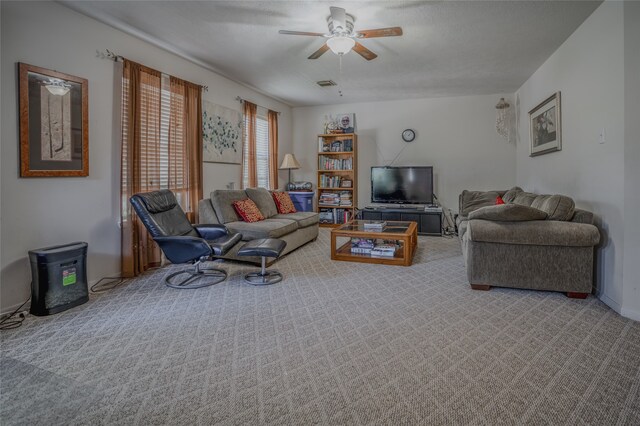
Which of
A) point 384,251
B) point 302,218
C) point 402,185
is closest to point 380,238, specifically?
point 384,251

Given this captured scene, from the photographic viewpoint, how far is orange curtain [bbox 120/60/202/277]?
3.53 metres

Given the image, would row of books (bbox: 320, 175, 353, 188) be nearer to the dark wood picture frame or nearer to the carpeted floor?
the carpeted floor

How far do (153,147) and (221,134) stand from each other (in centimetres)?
127

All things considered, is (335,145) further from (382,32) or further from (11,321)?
(11,321)

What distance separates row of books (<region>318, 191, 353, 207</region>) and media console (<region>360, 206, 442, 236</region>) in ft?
2.09

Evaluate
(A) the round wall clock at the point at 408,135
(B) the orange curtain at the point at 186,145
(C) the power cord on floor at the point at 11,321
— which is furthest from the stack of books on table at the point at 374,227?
(C) the power cord on floor at the point at 11,321

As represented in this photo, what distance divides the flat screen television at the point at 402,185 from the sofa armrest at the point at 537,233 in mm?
3211

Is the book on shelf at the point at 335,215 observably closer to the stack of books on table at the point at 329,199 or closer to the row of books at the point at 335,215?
the row of books at the point at 335,215

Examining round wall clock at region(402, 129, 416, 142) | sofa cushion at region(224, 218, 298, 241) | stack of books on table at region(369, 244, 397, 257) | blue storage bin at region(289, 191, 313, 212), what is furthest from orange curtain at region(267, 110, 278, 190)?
stack of books on table at region(369, 244, 397, 257)

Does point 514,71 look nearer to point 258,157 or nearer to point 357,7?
point 357,7

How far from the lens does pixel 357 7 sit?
2.96 metres

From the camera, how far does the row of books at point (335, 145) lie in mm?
6793

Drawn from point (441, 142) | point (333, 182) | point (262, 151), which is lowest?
point (333, 182)

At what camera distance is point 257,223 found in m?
4.33
